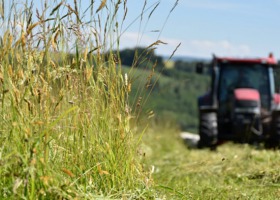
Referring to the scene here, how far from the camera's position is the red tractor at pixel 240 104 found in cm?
1032

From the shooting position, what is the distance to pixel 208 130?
1048 centimetres

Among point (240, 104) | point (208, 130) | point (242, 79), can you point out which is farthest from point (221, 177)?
point (242, 79)

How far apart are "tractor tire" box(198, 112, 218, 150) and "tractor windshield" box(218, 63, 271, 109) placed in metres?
0.85

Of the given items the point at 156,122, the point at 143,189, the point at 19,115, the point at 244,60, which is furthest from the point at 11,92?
the point at 156,122

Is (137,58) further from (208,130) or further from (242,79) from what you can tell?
(242,79)

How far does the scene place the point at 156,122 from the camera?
45.3ft

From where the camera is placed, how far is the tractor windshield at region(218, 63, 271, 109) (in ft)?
37.2

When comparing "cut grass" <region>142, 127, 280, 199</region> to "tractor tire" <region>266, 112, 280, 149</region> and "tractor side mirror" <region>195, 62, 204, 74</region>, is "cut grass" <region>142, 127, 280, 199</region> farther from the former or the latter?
"tractor side mirror" <region>195, 62, 204, 74</region>

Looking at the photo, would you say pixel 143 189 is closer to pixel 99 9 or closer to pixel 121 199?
pixel 121 199

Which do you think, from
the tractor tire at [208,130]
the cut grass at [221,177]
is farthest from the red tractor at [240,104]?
the cut grass at [221,177]

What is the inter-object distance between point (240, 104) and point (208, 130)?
67 centimetres

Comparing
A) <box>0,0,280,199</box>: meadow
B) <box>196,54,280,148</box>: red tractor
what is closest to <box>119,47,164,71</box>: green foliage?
<box>0,0,280,199</box>: meadow

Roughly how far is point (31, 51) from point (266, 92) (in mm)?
8410

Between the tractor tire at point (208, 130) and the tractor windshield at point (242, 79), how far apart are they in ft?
2.80
